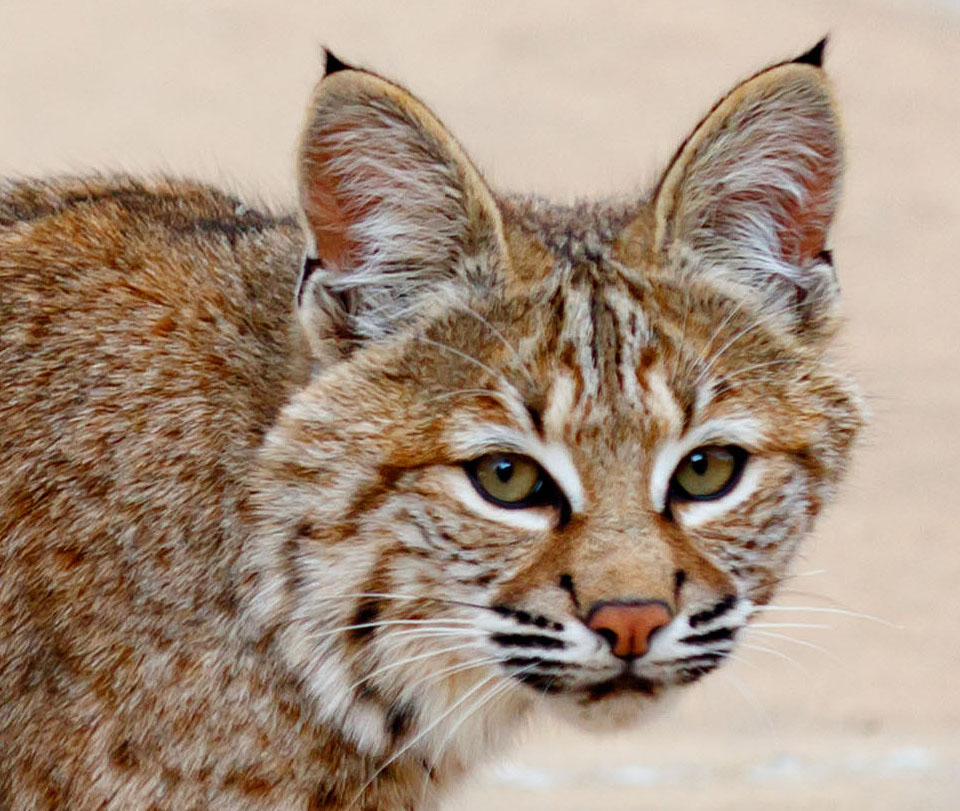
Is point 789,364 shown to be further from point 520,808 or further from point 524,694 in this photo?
point 520,808

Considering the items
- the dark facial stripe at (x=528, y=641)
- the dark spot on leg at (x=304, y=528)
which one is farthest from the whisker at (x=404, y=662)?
the dark spot on leg at (x=304, y=528)

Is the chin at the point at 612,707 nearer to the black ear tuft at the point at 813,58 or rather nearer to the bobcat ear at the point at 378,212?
the bobcat ear at the point at 378,212

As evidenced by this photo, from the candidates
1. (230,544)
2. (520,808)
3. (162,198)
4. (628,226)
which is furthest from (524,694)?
(520,808)

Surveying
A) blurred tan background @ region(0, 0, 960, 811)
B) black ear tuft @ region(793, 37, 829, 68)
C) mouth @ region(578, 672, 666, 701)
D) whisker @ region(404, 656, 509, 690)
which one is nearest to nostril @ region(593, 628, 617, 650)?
mouth @ region(578, 672, 666, 701)

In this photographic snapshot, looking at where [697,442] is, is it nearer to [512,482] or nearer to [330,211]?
[512,482]

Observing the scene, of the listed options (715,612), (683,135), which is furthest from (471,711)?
(683,135)

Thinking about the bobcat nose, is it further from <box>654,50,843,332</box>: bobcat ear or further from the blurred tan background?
the blurred tan background
